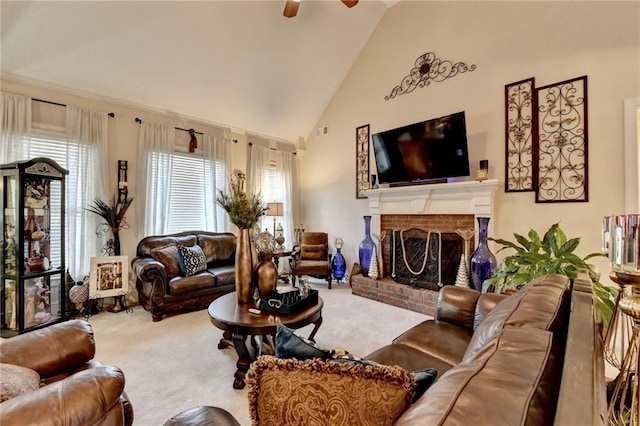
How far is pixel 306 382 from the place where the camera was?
75 centimetres

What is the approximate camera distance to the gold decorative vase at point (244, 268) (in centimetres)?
240

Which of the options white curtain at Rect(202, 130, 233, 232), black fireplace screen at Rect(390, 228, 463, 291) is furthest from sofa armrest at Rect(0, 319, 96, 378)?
black fireplace screen at Rect(390, 228, 463, 291)

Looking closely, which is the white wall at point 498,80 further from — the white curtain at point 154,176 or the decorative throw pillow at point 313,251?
the white curtain at point 154,176

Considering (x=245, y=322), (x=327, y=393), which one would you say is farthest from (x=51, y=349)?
(x=327, y=393)

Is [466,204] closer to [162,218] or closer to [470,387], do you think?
[470,387]

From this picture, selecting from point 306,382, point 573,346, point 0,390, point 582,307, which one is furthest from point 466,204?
point 0,390

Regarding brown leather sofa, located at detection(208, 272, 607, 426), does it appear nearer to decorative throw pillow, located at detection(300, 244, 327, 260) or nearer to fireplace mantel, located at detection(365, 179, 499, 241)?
fireplace mantel, located at detection(365, 179, 499, 241)

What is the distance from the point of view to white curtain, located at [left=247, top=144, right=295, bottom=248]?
5.26m

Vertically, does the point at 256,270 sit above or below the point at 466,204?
below

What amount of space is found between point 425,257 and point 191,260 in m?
3.18

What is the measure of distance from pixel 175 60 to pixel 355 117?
2.87 m

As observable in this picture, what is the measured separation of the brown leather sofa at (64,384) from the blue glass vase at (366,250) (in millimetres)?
3506

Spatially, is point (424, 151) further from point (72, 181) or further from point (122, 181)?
point (72, 181)

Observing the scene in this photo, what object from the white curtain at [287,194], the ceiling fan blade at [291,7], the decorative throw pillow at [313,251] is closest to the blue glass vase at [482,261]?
the decorative throw pillow at [313,251]
